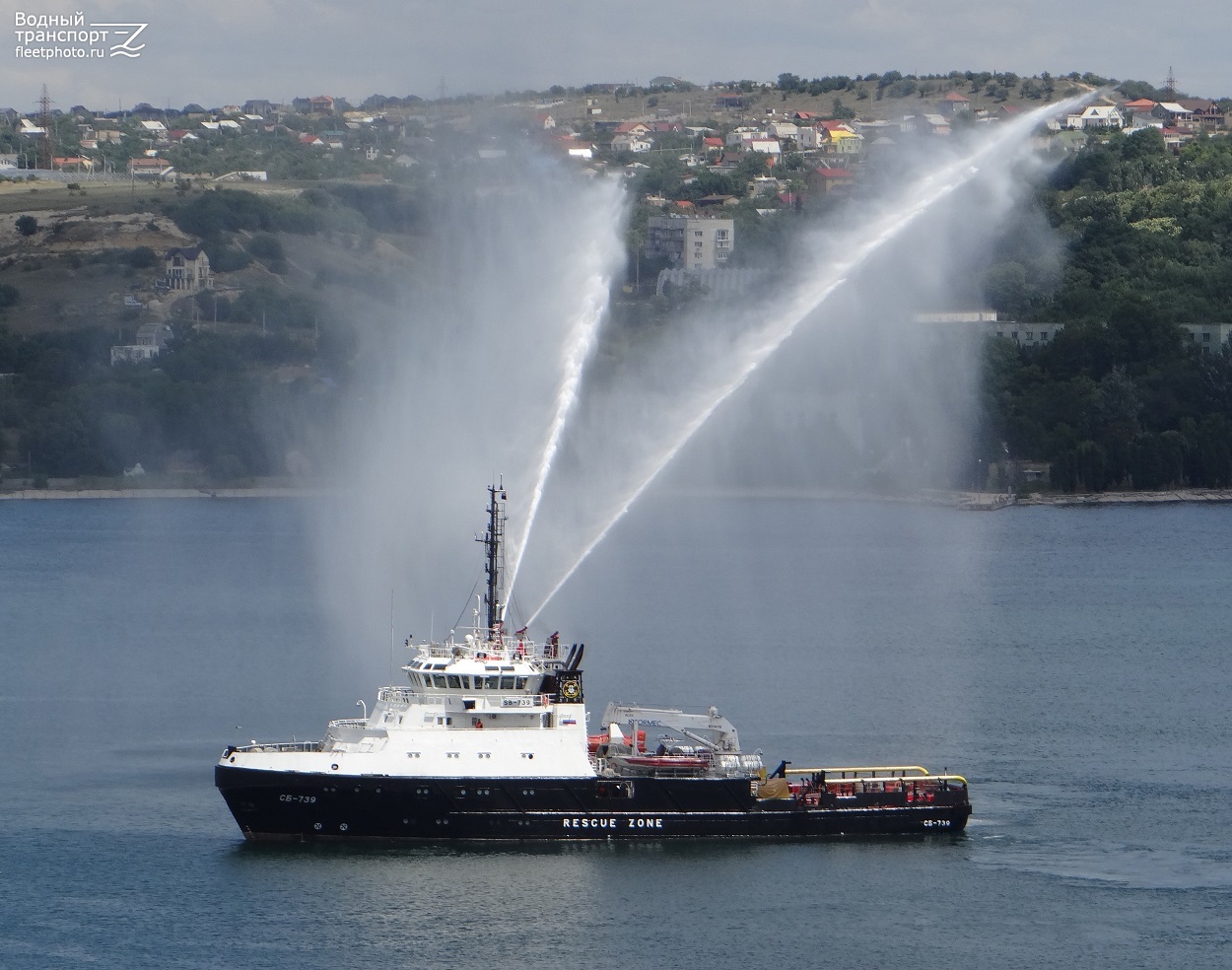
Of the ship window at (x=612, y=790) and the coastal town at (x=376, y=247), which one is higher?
the coastal town at (x=376, y=247)

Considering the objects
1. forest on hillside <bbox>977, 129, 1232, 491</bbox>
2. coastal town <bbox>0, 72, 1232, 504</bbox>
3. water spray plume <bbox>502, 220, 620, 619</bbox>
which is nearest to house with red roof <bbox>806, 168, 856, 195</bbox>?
coastal town <bbox>0, 72, 1232, 504</bbox>

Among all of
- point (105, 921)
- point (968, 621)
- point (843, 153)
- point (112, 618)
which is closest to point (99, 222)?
point (843, 153)

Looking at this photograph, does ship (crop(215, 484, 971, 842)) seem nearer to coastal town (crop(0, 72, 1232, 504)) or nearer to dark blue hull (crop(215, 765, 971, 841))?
dark blue hull (crop(215, 765, 971, 841))

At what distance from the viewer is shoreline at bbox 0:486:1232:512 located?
11712 centimetres

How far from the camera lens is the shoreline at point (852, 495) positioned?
11712 centimetres

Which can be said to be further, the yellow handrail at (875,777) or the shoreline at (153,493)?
the shoreline at (153,493)

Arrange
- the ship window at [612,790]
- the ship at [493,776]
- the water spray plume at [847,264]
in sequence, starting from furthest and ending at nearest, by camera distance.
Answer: the water spray plume at [847,264] < the ship window at [612,790] < the ship at [493,776]

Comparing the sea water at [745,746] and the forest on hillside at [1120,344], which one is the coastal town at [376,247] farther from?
the sea water at [745,746]

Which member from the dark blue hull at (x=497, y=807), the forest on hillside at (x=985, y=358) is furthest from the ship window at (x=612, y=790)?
the forest on hillside at (x=985, y=358)

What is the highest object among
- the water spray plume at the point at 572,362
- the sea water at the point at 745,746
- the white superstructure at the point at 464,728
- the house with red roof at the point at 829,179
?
the house with red roof at the point at 829,179

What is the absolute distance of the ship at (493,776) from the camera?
36.0 m

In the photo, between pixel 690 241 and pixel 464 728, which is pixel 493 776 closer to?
pixel 464 728

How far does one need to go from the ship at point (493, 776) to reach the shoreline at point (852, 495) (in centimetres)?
8032

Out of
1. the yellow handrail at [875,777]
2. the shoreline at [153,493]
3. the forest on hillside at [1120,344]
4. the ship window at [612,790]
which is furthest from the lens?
the shoreline at [153,493]
